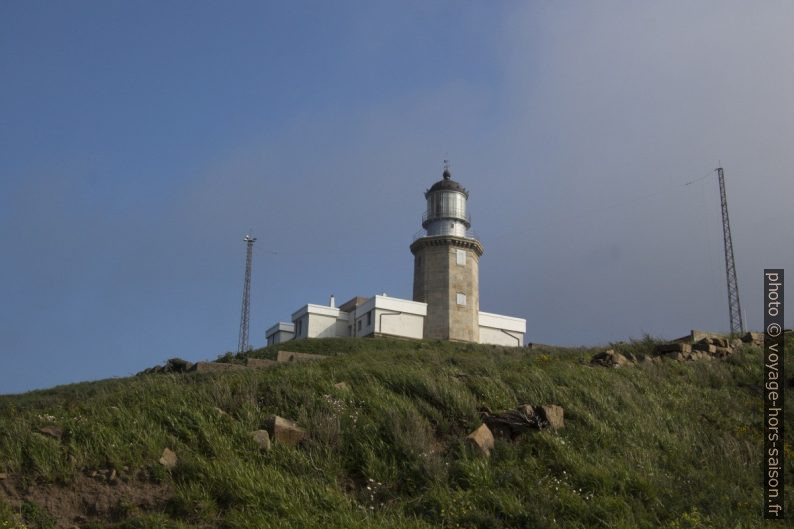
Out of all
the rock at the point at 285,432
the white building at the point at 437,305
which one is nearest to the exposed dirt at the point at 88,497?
the rock at the point at 285,432

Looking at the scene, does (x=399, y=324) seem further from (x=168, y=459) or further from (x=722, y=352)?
(x=168, y=459)

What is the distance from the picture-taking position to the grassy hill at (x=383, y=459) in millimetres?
7797

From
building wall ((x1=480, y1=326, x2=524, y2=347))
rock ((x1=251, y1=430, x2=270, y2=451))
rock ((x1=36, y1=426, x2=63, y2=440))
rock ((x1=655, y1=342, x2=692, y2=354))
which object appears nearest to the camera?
rock ((x1=36, y1=426, x2=63, y2=440))

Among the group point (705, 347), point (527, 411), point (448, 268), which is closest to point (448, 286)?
point (448, 268)

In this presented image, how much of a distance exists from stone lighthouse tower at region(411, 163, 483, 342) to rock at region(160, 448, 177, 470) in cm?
3675

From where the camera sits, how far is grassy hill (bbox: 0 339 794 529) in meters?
7.80

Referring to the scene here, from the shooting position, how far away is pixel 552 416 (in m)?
10.0

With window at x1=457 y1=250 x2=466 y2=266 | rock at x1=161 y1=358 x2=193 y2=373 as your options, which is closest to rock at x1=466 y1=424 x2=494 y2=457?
rock at x1=161 y1=358 x2=193 y2=373

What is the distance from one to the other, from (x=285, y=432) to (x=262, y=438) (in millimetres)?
319

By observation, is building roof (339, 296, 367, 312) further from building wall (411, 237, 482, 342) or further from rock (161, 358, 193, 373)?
rock (161, 358, 193, 373)

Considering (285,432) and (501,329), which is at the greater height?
(501,329)

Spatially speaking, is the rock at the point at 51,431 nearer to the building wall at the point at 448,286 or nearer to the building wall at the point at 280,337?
the building wall at the point at 448,286

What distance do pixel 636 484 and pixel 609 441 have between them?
4.15 ft

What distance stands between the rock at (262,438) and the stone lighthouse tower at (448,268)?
36047 millimetres
